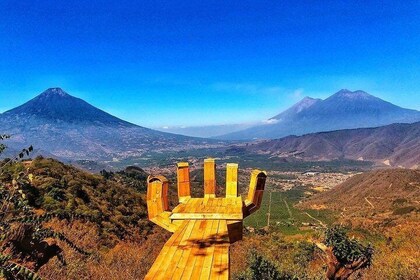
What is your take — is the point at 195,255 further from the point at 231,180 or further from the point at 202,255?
the point at 231,180

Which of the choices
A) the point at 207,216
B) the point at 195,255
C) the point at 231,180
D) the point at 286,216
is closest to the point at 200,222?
the point at 207,216

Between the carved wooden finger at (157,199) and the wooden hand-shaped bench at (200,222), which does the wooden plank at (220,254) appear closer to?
the wooden hand-shaped bench at (200,222)

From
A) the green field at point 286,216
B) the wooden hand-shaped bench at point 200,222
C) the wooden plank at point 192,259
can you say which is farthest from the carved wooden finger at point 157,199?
the green field at point 286,216

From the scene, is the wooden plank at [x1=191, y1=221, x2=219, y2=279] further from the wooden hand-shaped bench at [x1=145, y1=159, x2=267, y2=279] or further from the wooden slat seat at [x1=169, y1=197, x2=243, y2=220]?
the wooden slat seat at [x1=169, y1=197, x2=243, y2=220]

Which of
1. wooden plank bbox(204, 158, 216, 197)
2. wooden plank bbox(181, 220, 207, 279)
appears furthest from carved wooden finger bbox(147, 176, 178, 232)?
wooden plank bbox(181, 220, 207, 279)

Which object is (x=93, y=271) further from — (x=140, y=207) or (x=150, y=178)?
(x=140, y=207)

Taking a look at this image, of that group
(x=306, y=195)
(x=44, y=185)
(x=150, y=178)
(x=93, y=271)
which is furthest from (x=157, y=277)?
(x=306, y=195)
